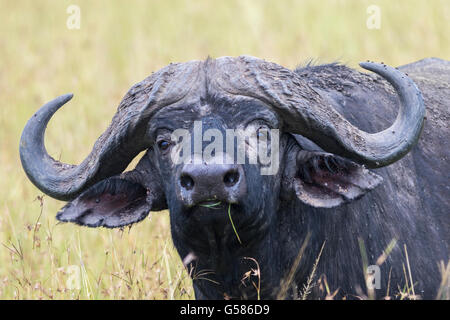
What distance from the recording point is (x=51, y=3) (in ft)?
49.1

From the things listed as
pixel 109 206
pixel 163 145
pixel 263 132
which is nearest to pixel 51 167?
pixel 109 206

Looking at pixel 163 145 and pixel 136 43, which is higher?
pixel 163 145

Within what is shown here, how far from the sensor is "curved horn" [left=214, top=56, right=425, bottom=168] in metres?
4.57

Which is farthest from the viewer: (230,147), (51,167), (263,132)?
(51,167)

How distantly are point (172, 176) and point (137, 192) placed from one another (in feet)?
1.63

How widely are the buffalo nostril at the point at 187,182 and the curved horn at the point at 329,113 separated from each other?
2.25ft

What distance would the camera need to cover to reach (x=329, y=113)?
4.66 meters

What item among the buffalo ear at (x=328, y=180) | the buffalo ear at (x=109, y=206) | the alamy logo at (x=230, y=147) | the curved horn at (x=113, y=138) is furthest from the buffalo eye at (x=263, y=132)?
the buffalo ear at (x=109, y=206)

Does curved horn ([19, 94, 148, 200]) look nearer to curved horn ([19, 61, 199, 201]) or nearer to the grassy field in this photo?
curved horn ([19, 61, 199, 201])

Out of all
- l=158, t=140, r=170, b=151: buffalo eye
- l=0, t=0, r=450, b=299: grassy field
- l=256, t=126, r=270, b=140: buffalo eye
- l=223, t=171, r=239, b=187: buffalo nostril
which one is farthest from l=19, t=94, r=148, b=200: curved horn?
l=0, t=0, r=450, b=299: grassy field

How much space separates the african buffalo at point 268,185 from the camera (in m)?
4.51

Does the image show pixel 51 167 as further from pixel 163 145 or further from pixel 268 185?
pixel 268 185

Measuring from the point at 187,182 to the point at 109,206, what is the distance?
1000 mm
